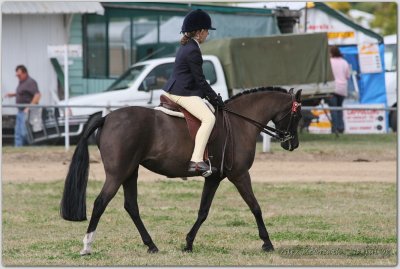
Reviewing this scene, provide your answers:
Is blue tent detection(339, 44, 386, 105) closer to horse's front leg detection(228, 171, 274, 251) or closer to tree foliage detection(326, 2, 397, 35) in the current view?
tree foliage detection(326, 2, 397, 35)

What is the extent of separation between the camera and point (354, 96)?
1141 inches

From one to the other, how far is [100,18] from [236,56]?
424 centimetres

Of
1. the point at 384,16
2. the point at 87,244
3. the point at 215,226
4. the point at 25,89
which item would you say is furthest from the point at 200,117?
the point at 384,16

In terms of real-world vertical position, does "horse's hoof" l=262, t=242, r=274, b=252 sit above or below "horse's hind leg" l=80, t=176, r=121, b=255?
below

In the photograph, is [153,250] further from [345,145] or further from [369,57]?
[369,57]

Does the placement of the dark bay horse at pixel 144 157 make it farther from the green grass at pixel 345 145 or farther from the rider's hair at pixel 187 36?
the green grass at pixel 345 145

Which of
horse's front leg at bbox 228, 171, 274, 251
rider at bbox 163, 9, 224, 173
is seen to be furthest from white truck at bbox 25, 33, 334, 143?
horse's front leg at bbox 228, 171, 274, 251

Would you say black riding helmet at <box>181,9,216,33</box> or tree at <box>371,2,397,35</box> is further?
tree at <box>371,2,397,35</box>

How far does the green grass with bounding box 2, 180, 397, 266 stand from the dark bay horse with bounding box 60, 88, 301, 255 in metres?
0.41

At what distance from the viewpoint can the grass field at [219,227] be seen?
419 inches

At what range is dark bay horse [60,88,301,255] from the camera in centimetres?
1081

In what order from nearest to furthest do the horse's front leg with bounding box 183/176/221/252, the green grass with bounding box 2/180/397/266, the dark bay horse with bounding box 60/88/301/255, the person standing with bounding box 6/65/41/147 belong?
the green grass with bounding box 2/180/397/266 < the dark bay horse with bounding box 60/88/301/255 < the horse's front leg with bounding box 183/176/221/252 < the person standing with bounding box 6/65/41/147

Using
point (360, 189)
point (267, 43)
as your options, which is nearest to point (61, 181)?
point (360, 189)

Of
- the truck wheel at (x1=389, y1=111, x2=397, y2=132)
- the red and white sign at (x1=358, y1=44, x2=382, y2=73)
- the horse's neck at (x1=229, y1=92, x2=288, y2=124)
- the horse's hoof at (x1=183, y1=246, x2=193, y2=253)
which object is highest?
the horse's neck at (x1=229, y1=92, x2=288, y2=124)
